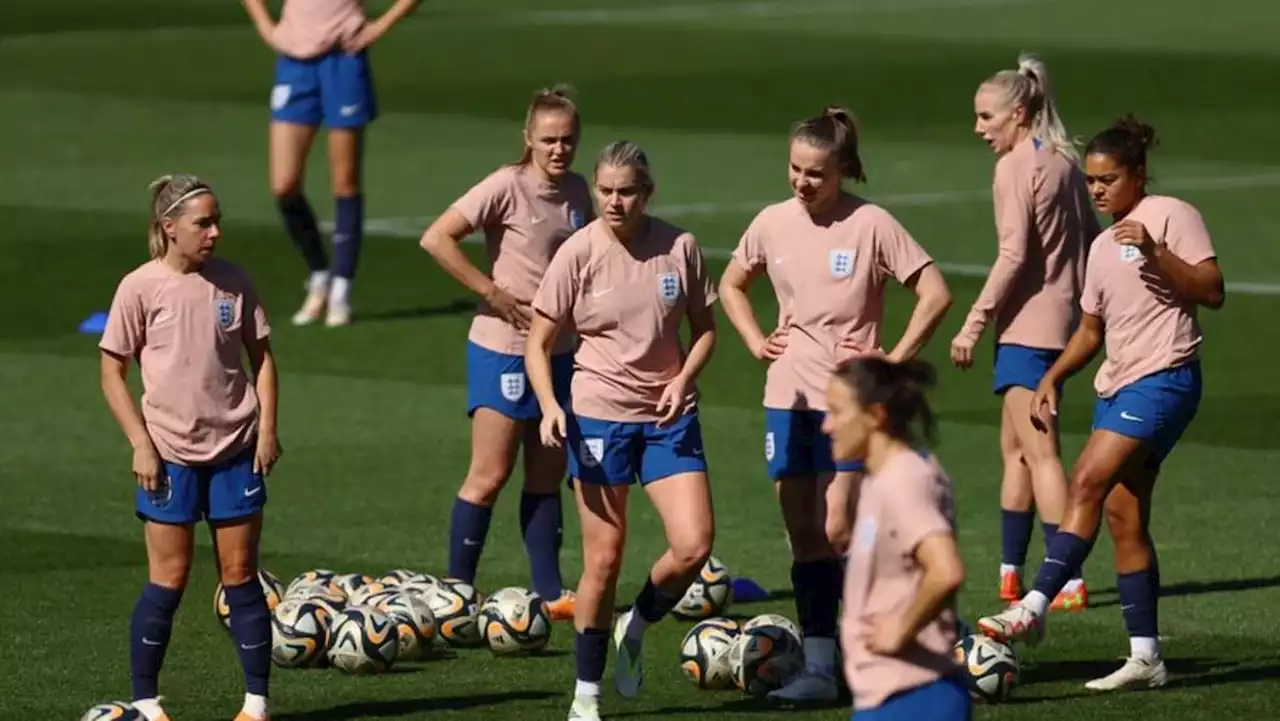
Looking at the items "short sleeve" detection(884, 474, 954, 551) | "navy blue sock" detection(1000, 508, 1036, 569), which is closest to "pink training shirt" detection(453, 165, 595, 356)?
"navy blue sock" detection(1000, 508, 1036, 569)

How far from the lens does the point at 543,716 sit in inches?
454

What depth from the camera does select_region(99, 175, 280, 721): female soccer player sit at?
1109cm

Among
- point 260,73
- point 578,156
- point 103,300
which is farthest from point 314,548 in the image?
point 260,73

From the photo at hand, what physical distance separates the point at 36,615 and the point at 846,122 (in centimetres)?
446

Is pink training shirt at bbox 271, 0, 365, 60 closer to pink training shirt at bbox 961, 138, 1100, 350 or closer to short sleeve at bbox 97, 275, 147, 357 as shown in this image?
pink training shirt at bbox 961, 138, 1100, 350

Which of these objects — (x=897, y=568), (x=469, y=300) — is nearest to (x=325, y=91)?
(x=469, y=300)

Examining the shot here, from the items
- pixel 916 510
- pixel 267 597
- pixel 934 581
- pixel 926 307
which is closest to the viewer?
pixel 934 581

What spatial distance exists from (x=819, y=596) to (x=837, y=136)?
6.18 ft

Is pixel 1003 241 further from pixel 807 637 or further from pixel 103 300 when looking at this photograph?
pixel 103 300

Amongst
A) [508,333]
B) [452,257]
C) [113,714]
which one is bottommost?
[113,714]

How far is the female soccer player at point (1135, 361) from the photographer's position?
1188cm

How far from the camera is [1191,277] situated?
11.6 meters

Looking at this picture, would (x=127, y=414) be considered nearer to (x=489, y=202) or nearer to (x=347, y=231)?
(x=489, y=202)

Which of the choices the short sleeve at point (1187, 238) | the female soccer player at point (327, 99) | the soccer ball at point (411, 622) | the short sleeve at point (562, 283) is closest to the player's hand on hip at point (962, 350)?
the short sleeve at point (1187, 238)
